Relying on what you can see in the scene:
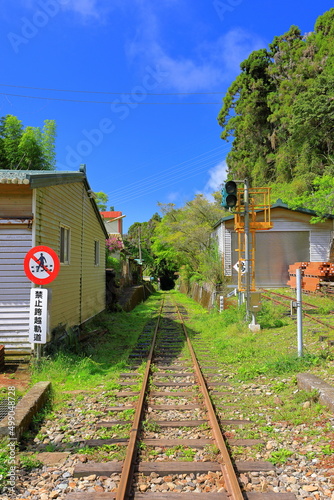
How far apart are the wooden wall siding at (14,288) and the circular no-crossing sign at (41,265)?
127 centimetres

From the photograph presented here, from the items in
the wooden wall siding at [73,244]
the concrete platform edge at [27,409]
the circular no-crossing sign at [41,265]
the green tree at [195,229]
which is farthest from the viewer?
the green tree at [195,229]

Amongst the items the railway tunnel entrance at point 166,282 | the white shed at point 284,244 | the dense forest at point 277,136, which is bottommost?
the railway tunnel entrance at point 166,282

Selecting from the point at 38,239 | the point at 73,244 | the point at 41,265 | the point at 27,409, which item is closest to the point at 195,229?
the point at 73,244

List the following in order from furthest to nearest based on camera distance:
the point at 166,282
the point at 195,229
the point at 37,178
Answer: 1. the point at 166,282
2. the point at 195,229
3. the point at 37,178

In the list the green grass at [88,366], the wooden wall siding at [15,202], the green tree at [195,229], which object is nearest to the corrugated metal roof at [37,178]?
the wooden wall siding at [15,202]

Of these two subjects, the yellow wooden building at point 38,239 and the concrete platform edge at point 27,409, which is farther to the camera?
the yellow wooden building at point 38,239

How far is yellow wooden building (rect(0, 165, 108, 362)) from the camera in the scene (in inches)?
291

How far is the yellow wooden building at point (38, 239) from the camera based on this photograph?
7.38 meters

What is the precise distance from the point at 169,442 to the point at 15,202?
5.57m

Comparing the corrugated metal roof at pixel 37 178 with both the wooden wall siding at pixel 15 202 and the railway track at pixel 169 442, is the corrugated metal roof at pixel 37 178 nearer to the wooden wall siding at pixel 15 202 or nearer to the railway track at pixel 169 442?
the wooden wall siding at pixel 15 202

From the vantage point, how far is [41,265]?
637 centimetres

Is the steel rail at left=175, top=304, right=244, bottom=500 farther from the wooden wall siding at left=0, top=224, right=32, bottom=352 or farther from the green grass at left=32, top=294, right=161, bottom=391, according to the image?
the wooden wall siding at left=0, top=224, right=32, bottom=352

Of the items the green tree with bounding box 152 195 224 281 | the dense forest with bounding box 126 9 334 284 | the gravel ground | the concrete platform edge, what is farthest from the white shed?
the concrete platform edge

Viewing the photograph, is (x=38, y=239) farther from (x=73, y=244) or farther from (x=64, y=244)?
(x=73, y=244)
